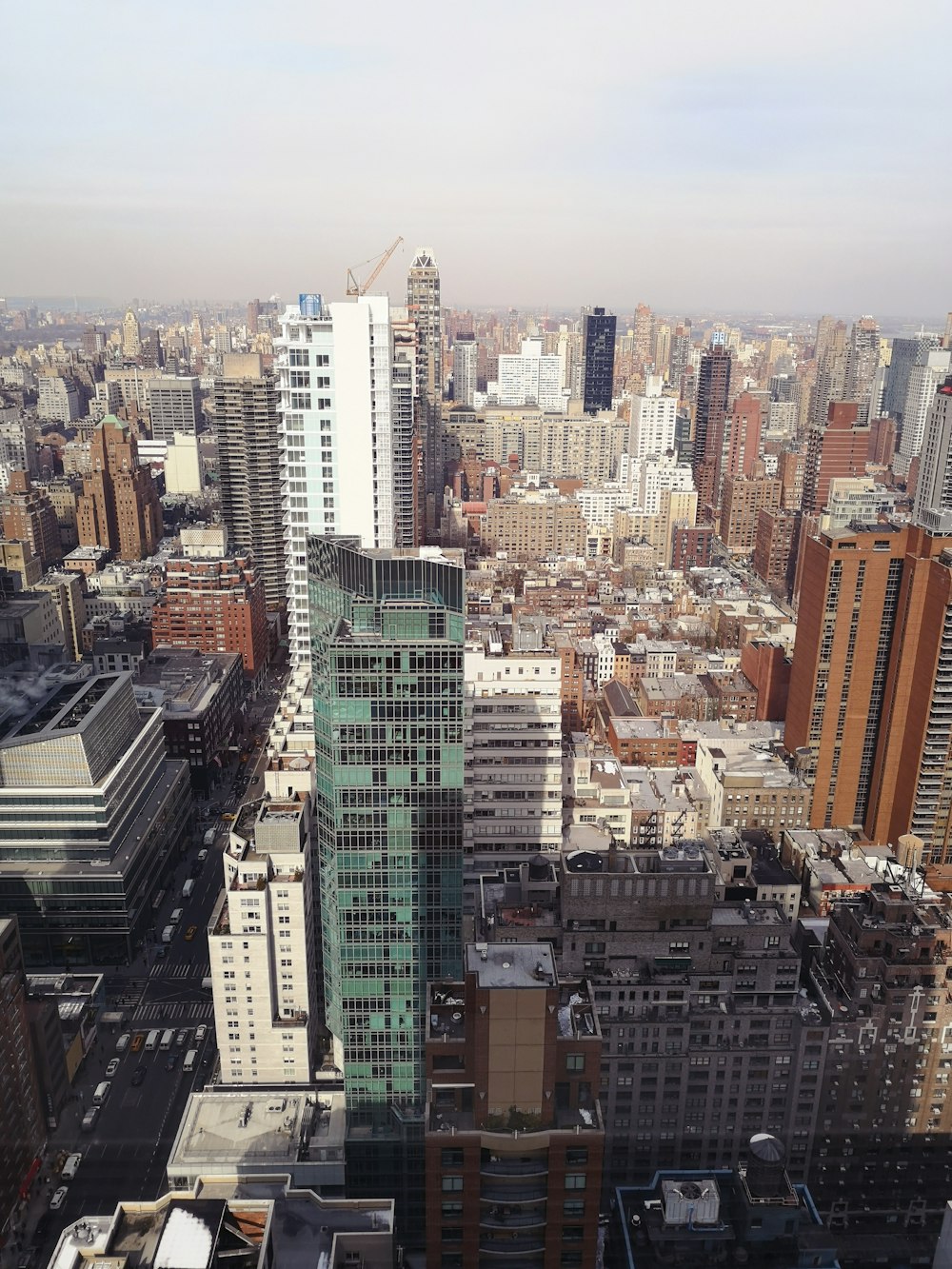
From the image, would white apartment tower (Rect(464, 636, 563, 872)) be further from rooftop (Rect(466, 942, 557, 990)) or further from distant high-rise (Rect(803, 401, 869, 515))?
distant high-rise (Rect(803, 401, 869, 515))

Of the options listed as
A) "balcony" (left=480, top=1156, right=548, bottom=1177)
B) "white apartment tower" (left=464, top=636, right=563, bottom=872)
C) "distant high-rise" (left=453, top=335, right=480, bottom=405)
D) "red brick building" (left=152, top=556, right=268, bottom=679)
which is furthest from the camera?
"distant high-rise" (left=453, top=335, right=480, bottom=405)

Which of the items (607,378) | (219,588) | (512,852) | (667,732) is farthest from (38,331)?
(607,378)

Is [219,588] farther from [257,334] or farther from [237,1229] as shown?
[257,334]

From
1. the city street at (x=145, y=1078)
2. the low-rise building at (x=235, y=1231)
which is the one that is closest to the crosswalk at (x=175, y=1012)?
the city street at (x=145, y=1078)

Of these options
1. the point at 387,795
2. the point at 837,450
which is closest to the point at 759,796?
the point at 387,795

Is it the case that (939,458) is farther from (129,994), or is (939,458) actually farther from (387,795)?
(129,994)

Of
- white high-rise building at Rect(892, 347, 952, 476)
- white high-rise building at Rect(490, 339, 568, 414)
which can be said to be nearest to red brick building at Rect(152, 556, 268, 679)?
white high-rise building at Rect(892, 347, 952, 476)

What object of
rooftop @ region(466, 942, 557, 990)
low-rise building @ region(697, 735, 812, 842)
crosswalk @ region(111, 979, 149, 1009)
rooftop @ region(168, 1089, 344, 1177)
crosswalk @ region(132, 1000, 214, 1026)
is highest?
rooftop @ region(466, 942, 557, 990)
